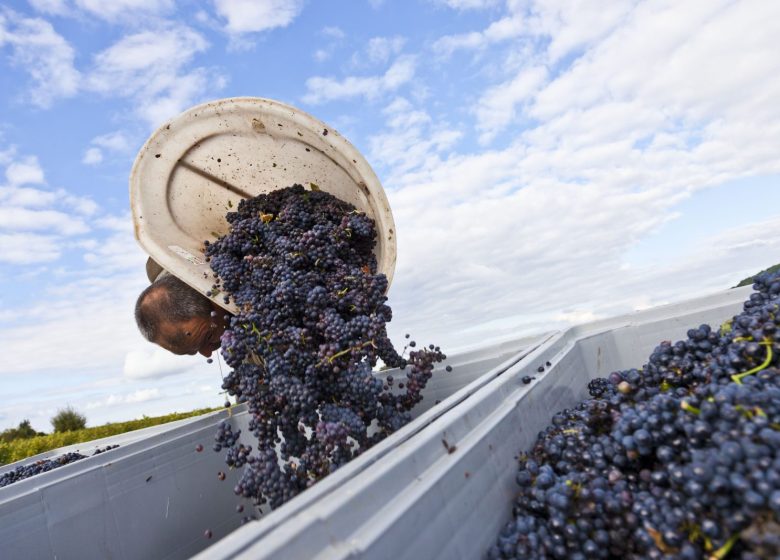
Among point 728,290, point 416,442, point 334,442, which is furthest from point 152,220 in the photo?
point 728,290

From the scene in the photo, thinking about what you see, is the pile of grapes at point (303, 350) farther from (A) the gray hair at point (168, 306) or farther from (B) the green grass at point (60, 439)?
(B) the green grass at point (60, 439)

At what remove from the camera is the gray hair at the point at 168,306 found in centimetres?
244

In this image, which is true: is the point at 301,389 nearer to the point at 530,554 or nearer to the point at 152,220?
the point at 530,554

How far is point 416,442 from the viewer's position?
0.87 metres

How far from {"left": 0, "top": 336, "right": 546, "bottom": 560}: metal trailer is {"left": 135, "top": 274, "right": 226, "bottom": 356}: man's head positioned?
468 millimetres

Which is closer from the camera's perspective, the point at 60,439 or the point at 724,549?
the point at 724,549

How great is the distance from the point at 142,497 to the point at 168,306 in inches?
36.5

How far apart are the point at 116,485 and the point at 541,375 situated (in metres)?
1.60

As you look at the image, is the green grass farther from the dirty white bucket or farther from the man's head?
the dirty white bucket

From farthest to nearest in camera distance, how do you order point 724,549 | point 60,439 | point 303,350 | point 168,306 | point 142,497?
point 60,439
point 168,306
point 142,497
point 303,350
point 724,549

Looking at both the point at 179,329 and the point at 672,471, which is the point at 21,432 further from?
the point at 672,471

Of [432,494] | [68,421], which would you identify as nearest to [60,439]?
[68,421]

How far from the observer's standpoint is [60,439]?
590 centimetres

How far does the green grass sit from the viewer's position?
5.15 meters
